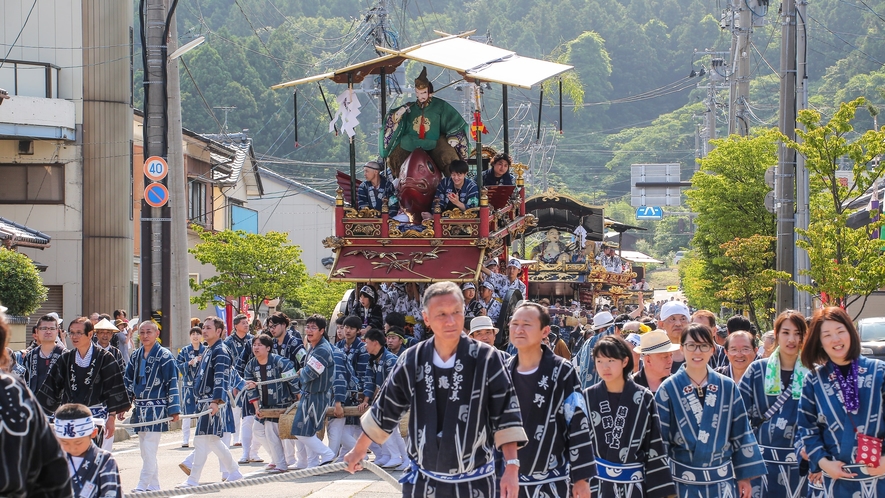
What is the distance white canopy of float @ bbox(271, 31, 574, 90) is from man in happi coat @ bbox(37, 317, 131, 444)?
5107 mm

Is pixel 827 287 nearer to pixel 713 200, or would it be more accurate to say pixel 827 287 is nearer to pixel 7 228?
pixel 713 200

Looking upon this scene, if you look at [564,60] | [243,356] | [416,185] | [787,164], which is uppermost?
[564,60]

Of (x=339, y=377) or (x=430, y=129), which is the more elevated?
(x=430, y=129)

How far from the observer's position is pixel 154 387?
38.0 feet

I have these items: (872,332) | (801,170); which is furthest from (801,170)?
(872,332)

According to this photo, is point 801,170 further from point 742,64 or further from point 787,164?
point 742,64

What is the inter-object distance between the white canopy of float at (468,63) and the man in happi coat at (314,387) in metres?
3.65

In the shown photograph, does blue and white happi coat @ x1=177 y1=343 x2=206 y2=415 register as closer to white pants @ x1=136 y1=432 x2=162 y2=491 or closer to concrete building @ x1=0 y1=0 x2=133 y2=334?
white pants @ x1=136 y1=432 x2=162 y2=491

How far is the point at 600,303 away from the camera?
4450 centimetres

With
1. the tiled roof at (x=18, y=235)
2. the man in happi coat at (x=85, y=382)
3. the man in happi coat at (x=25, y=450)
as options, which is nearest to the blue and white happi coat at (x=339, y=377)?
the man in happi coat at (x=85, y=382)

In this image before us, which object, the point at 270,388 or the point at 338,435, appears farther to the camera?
the point at 270,388

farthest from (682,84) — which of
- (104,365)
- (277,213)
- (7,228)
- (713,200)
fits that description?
(104,365)

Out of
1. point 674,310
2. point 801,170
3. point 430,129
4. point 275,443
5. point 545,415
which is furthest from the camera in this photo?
Answer: point 801,170

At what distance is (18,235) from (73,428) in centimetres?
1849
